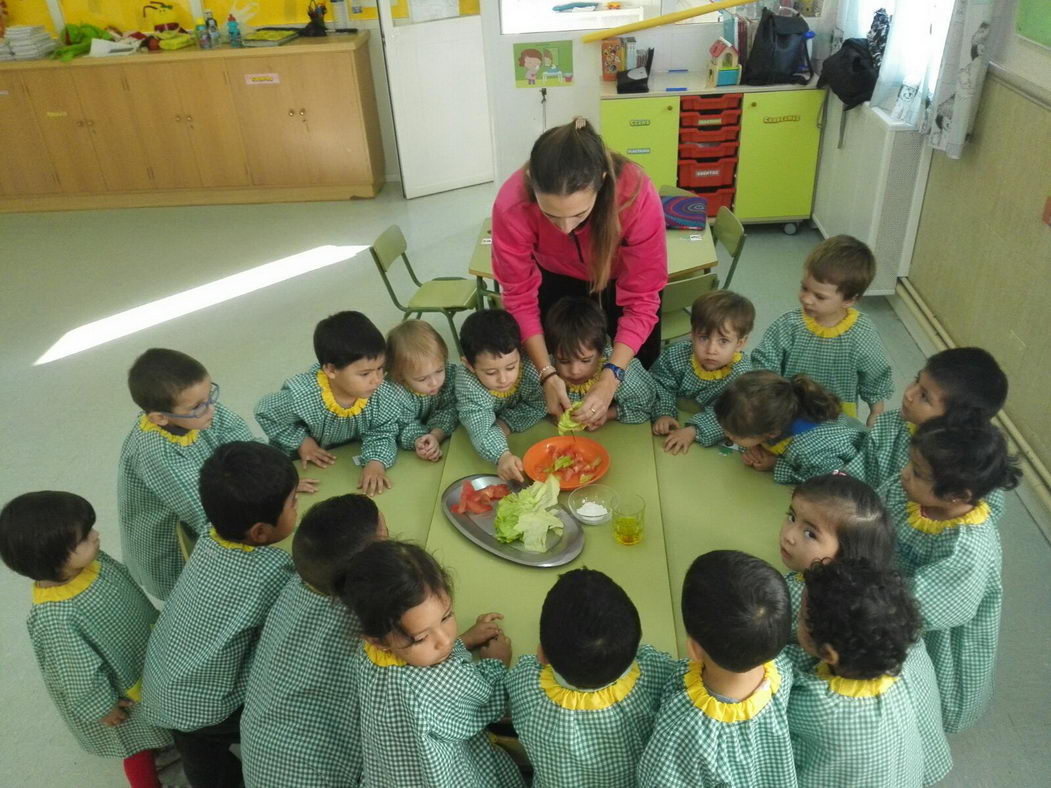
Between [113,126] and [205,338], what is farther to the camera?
[113,126]

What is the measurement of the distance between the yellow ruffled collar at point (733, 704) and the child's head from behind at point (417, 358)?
4.76 ft

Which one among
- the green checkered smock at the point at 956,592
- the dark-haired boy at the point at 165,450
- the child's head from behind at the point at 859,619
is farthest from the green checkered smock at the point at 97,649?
the green checkered smock at the point at 956,592

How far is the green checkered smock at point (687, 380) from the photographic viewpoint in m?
2.81

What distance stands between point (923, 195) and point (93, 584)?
4416 millimetres

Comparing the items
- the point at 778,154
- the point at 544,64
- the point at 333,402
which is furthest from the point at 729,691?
the point at 544,64

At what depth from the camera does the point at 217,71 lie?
665 cm

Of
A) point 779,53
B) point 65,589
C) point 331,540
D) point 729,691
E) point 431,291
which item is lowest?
point 431,291

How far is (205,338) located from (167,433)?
8.84 feet

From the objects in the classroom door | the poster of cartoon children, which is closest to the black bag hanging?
the poster of cartoon children

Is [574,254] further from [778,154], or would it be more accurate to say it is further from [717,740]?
[778,154]

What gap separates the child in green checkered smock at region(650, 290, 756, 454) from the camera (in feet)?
8.71

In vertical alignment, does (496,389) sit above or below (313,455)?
above

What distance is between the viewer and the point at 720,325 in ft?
8.82

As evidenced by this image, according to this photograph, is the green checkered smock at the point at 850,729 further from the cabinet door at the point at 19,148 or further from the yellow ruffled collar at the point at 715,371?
the cabinet door at the point at 19,148
